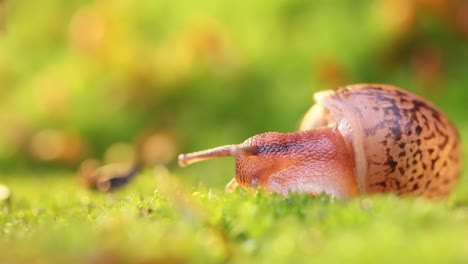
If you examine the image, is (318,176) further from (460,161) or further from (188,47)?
(188,47)

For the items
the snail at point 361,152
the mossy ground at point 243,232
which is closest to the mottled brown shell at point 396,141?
the snail at point 361,152

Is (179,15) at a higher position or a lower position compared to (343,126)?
higher

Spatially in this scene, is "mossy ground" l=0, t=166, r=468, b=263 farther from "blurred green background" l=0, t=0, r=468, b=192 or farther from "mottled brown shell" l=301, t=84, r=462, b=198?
"blurred green background" l=0, t=0, r=468, b=192

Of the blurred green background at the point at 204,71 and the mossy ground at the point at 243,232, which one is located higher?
the blurred green background at the point at 204,71

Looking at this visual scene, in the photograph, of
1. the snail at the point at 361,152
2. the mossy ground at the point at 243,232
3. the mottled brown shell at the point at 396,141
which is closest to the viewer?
the mossy ground at the point at 243,232

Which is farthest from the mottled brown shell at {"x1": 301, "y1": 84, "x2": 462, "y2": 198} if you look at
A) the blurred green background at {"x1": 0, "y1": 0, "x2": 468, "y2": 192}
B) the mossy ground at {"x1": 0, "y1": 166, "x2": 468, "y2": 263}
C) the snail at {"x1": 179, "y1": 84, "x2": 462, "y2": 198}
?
the blurred green background at {"x1": 0, "y1": 0, "x2": 468, "y2": 192}

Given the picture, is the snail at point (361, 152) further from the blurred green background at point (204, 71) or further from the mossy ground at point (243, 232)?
the blurred green background at point (204, 71)

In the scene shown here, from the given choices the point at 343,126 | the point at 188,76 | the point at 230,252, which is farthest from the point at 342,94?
the point at 188,76

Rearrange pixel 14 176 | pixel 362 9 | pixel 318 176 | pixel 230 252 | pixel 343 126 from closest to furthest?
pixel 230 252 → pixel 318 176 → pixel 343 126 → pixel 14 176 → pixel 362 9
